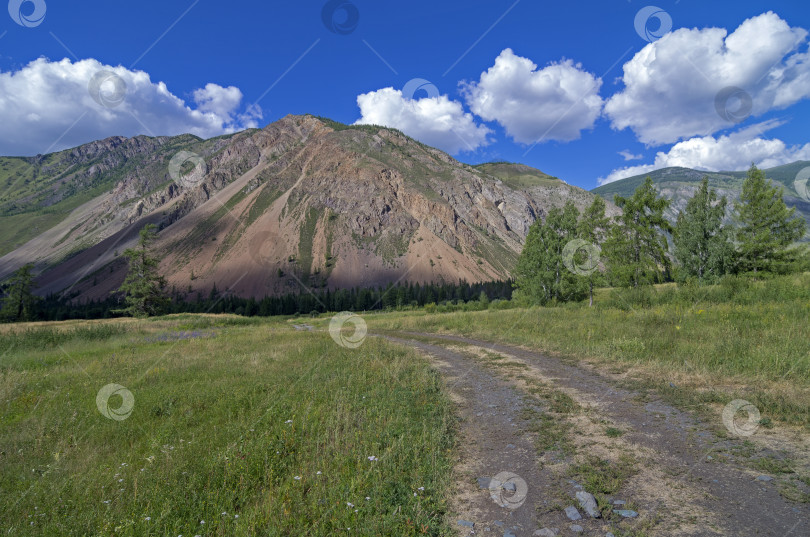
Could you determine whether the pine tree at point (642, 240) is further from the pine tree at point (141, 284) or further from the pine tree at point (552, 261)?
the pine tree at point (141, 284)

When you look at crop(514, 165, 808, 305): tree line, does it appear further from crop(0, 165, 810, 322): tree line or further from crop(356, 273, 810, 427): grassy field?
crop(356, 273, 810, 427): grassy field

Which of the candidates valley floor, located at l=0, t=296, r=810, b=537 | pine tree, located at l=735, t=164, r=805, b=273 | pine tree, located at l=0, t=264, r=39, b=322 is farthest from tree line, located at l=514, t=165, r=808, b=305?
pine tree, located at l=0, t=264, r=39, b=322

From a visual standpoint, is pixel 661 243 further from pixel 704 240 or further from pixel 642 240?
pixel 704 240

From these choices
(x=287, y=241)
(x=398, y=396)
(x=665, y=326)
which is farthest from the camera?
(x=287, y=241)

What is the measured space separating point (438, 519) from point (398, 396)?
5.28 metres

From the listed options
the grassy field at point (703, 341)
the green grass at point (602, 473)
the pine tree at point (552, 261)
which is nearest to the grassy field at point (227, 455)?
the green grass at point (602, 473)

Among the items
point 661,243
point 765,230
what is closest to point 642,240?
point 661,243

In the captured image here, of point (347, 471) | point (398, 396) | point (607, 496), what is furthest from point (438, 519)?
point (398, 396)

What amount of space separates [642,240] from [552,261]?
24.5ft

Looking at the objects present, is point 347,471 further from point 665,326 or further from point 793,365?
point 665,326

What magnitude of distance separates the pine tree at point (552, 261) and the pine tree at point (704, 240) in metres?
7.61

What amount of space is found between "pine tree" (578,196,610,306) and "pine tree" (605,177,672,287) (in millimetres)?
2176

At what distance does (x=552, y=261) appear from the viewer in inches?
1307

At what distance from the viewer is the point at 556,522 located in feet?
13.2
